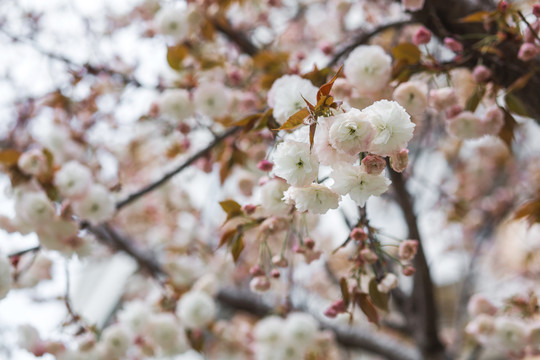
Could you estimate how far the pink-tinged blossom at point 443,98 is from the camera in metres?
1.04

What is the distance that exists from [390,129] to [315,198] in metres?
0.16

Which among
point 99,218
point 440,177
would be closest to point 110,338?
point 99,218

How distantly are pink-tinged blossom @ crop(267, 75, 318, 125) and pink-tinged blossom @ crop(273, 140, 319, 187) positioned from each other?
0.17 m

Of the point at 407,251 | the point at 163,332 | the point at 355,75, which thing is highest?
the point at 355,75

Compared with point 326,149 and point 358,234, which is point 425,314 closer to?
point 358,234

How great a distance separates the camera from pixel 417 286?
5.89ft

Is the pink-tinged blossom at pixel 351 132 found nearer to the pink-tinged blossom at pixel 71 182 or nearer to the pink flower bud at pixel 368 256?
the pink flower bud at pixel 368 256

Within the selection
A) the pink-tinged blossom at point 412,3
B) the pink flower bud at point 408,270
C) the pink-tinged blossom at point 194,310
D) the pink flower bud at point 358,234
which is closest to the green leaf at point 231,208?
the pink flower bud at point 358,234

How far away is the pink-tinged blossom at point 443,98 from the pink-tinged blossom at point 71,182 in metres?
0.99

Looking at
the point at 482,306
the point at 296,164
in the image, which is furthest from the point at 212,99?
the point at 482,306

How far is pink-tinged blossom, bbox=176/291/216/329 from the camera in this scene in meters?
1.72

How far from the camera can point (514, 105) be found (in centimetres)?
112

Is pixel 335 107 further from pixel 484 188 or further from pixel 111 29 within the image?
pixel 484 188

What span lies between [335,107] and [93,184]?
0.97m
